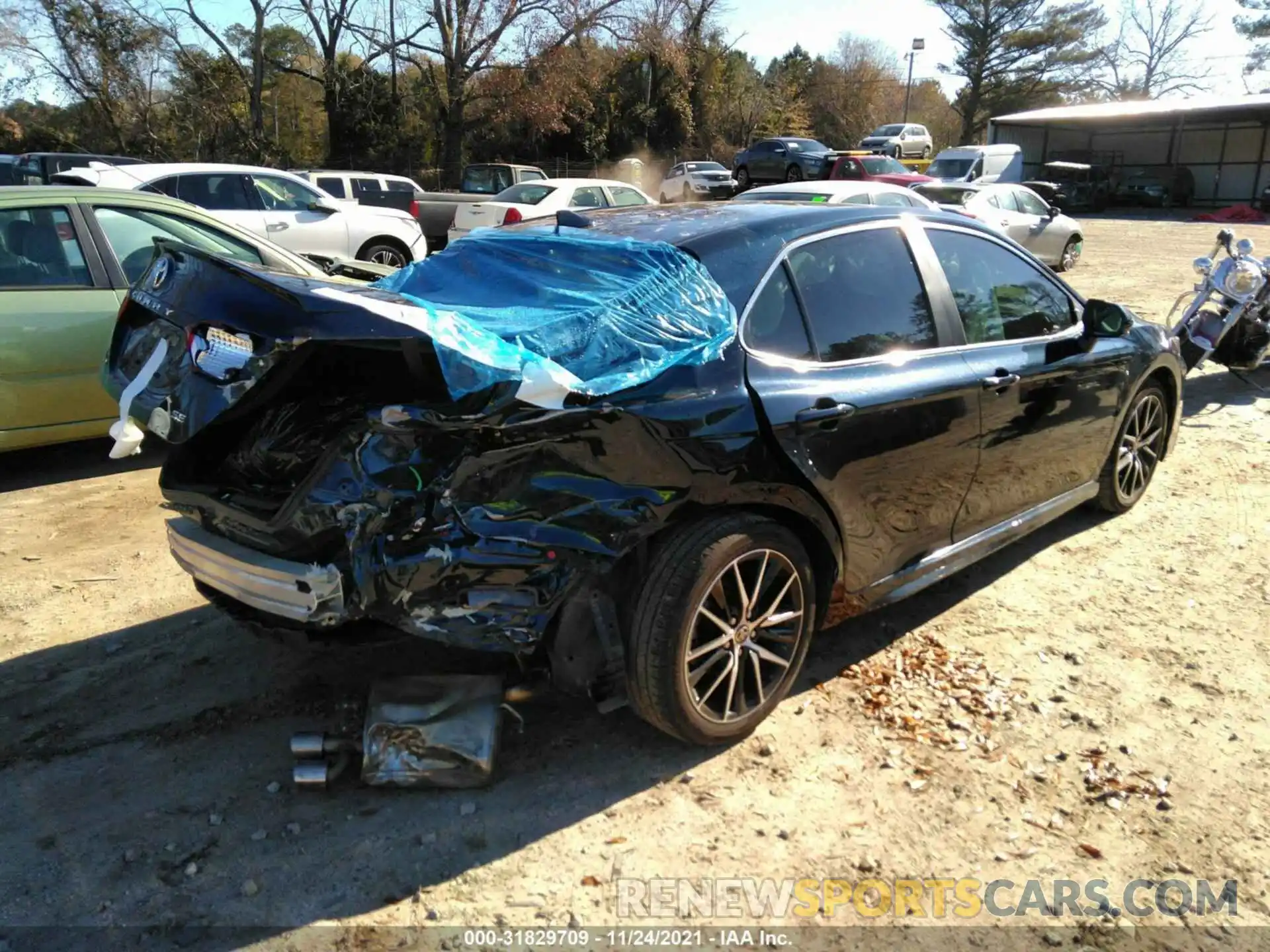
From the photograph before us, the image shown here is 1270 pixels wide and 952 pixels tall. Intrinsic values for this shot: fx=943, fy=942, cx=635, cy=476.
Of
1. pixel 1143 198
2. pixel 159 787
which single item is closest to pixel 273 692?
pixel 159 787

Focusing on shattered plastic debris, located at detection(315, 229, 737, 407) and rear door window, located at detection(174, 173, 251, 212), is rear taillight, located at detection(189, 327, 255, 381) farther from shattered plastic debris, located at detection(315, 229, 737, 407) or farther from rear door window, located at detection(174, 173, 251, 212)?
rear door window, located at detection(174, 173, 251, 212)

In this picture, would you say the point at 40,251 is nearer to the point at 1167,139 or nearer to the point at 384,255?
the point at 384,255

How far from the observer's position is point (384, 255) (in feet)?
40.3

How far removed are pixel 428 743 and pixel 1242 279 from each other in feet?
26.1

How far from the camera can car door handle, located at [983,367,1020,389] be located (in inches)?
148

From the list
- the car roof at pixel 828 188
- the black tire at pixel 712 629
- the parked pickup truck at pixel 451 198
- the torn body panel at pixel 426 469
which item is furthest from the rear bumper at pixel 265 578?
the parked pickup truck at pixel 451 198

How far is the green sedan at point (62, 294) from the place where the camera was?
5.38 metres

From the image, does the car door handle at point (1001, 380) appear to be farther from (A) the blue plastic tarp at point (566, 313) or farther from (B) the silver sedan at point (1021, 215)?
(B) the silver sedan at point (1021, 215)

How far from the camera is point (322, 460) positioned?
272 centimetres

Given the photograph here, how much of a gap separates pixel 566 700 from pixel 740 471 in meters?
1.16

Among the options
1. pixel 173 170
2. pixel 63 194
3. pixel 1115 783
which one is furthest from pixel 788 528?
pixel 173 170

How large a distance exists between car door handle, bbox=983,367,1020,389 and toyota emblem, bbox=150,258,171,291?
2.99m

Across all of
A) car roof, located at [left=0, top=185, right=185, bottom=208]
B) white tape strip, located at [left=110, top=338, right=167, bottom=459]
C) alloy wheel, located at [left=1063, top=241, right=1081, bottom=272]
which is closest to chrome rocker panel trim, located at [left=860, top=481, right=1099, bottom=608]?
white tape strip, located at [left=110, top=338, right=167, bottom=459]

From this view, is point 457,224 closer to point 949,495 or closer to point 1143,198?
point 949,495
